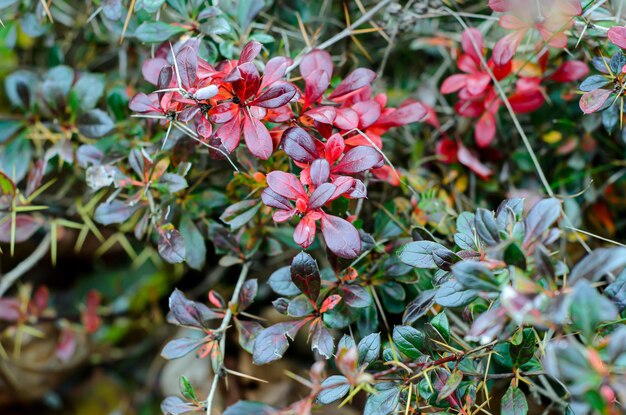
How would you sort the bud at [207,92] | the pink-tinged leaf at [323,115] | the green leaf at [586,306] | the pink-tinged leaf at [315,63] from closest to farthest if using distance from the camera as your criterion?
1. the green leaf at [586,306]
2. the bud at [207,92]
3. the pink-tinged leaf at [323,115]
4. the pink-tinged leaf at [315,63]

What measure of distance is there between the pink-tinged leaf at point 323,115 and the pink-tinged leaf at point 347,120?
28 mm

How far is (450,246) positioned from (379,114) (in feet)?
0.97

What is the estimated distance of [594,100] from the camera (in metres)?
0.91

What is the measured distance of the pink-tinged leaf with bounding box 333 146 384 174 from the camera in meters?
0.86

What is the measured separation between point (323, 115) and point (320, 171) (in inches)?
4.5

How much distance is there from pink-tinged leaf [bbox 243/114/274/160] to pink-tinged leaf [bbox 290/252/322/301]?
0.17 meters

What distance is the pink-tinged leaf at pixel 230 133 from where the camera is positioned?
849 millimetres

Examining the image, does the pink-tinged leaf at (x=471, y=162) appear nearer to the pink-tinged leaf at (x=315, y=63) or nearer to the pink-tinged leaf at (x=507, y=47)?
the pink-tinged leaf at (x=507, y=47)

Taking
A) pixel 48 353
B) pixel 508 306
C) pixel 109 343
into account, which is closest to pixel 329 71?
pixel 508 306

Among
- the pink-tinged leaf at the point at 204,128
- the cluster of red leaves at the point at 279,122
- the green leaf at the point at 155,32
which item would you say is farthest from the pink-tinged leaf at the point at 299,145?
the green leaf at the point at 155,32

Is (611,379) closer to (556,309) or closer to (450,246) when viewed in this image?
(556,309)

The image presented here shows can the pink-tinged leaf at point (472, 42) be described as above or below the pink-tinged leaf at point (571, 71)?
above

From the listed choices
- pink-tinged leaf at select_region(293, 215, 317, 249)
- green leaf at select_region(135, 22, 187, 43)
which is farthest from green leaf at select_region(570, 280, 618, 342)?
green leaf at select_region(135, 22, 187, 43)

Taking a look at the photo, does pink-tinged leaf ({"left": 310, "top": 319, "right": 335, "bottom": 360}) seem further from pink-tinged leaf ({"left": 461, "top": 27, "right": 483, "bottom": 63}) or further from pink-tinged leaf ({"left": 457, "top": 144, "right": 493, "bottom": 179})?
pink-tinged leaf ({"left": 461, "top": 27, "right": 483, "bottom": 63})
